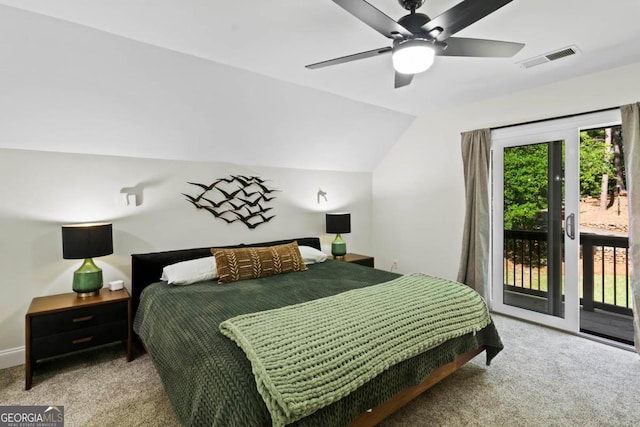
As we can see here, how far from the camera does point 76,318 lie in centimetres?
246

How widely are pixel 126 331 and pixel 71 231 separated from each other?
0.92 metres

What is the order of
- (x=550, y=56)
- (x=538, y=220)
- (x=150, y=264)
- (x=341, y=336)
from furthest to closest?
(x=538, y=220)
(x=150, y=264)
(x=550, y=56)
(x=341, y=336)

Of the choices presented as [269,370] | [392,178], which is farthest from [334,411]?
[392,178]

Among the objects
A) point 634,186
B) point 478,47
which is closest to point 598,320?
point 634,186

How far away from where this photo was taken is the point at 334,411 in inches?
55.6

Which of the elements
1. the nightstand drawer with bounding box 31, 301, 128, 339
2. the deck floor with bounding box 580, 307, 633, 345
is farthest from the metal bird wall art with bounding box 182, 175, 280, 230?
the deck floor with bounding box 580, 307, 633, 345

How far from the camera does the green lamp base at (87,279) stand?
2.63m

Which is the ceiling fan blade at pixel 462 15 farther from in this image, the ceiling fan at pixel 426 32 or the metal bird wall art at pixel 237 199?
the metal bird wall art at pixel 237 199

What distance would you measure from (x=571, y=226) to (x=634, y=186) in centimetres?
61

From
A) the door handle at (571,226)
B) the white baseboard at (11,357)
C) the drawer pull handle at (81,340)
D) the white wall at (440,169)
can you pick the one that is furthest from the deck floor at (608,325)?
the white baseboard at (11,357)

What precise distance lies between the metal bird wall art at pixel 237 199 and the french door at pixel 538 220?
2718 millimetres

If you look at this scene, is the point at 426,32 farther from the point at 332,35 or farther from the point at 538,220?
the point at 538,220

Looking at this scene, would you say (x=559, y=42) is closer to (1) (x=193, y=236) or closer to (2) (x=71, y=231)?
(1) (x=193, y=236)

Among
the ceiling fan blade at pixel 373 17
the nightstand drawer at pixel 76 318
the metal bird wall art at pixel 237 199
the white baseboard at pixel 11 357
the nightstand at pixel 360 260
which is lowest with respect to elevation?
the white baseboard at pixel 11 357
